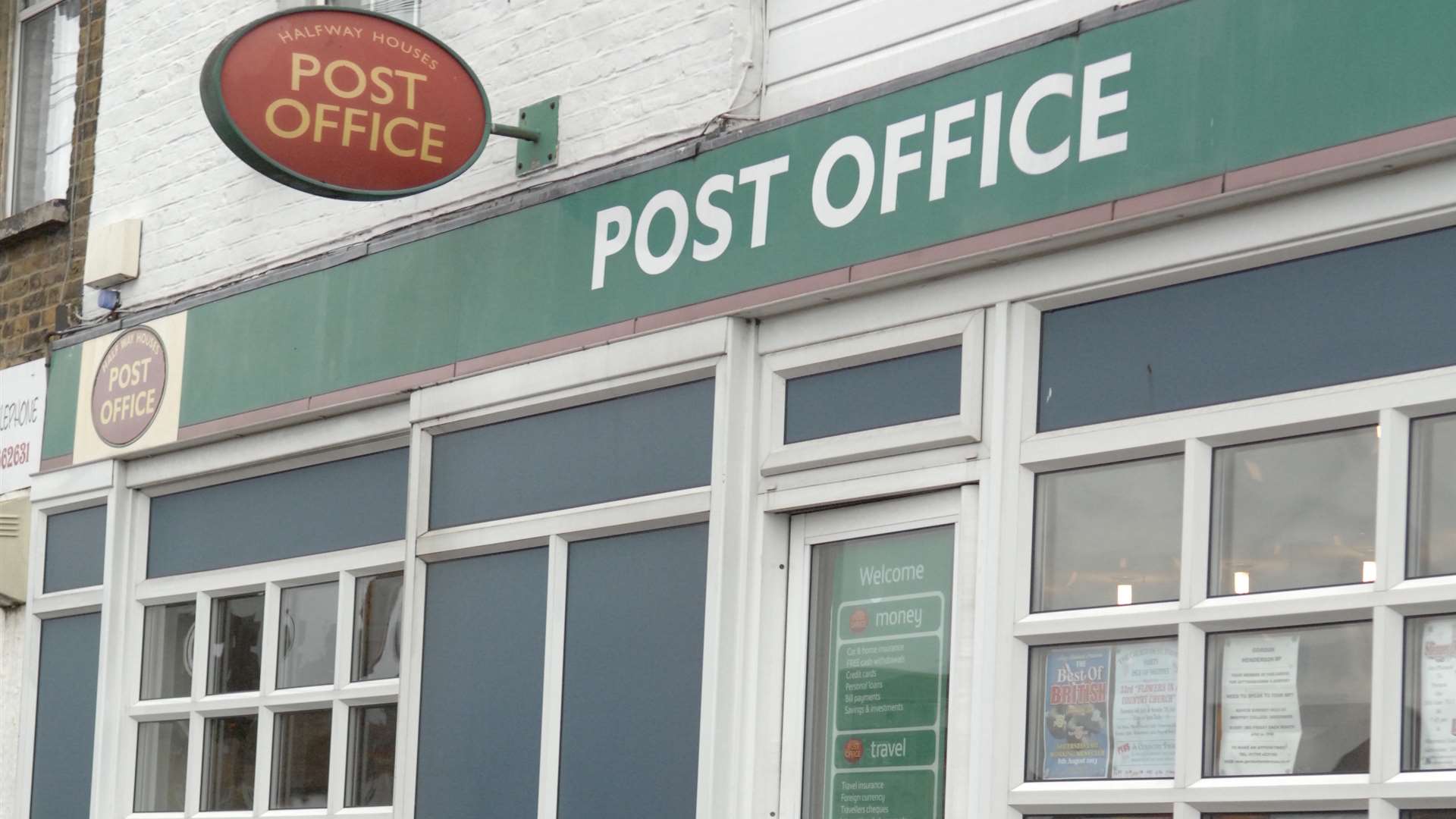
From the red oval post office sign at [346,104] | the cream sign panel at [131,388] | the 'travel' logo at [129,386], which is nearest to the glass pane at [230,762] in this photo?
the cream sign panel at [131,388]

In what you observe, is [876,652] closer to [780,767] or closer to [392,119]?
[780,767]

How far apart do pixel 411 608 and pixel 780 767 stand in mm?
1940

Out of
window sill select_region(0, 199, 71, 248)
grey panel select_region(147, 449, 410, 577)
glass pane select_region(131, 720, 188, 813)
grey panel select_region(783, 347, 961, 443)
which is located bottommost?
glass pane select_region(131, 720, 188, 813)

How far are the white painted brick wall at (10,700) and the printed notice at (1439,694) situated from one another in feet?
23.5

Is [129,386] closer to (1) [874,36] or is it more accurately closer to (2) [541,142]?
(2) [541,142]

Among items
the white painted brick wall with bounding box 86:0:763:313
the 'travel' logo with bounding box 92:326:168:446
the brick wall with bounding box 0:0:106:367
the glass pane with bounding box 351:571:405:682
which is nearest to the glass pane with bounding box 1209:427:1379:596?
the white painted brick wall with bounding box 86:0:763:313

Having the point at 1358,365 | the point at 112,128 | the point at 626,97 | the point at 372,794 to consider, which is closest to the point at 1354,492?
the point at 1358,365

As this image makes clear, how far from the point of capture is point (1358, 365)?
199 inches

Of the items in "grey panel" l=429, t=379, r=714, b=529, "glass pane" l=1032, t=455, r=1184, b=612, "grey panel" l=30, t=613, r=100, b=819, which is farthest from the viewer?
"grey panel" l=30, t=613, r=100, b=819

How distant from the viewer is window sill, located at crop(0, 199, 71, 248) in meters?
10.4

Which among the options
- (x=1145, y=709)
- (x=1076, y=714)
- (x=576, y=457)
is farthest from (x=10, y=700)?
(x=1145, y=709)

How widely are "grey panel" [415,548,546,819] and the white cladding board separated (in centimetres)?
188

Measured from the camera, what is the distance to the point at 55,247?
Answer: 1047cm

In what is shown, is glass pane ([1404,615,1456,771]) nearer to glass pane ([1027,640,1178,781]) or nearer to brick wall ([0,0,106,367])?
glass pane ([1027,640,1178,781])
